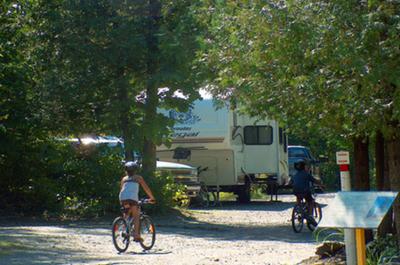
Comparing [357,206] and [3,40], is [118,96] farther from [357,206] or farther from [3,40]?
[357,206]

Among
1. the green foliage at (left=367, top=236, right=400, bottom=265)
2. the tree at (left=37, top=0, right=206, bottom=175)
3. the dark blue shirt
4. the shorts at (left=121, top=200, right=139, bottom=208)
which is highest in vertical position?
the tree at (left=37, top=0, right=206, bottom=175)

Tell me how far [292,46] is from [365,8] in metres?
0.88

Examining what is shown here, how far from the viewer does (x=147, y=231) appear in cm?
1490

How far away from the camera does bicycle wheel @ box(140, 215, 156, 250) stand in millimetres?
14750

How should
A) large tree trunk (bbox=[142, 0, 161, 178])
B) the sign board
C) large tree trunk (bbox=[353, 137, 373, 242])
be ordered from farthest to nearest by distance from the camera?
large tree trunk (bbox=[142, 0, 161, 178]) < large tree trunk (bbox=[353, 137, 373, 242]) < the sign board

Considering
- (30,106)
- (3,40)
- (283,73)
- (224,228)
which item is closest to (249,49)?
(283,73)

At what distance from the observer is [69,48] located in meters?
21.1

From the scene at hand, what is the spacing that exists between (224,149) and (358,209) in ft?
66.3

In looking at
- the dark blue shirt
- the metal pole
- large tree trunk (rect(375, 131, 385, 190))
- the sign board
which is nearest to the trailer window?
the dark blue shirt

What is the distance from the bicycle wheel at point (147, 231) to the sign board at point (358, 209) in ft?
21.7

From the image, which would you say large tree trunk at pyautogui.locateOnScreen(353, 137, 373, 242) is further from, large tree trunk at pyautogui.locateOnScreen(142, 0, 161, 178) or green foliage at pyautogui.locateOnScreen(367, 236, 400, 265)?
large tree trunk at pyautogui.locateOnScreen(142, 0, 161, 178)

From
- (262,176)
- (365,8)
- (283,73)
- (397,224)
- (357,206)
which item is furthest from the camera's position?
(262,176)

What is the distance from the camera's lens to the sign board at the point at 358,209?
319 inches

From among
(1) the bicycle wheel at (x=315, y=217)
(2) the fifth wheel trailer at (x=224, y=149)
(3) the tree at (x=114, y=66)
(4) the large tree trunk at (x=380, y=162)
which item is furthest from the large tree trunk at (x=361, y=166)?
(2) the fifth wheel trailer at (x=224, y=149)
